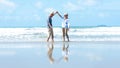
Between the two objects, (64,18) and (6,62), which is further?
(64,18)

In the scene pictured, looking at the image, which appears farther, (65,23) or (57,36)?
(57,36)

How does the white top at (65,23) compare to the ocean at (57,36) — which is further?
the ocean at (57,36)

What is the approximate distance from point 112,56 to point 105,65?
2.74 meters

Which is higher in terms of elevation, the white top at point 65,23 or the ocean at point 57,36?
the white top at point 65,23

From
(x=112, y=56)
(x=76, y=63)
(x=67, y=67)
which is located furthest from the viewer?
(x=112, y=56)

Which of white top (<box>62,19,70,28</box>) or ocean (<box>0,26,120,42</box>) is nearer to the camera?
white top (<box>62,19,70,28</box>)

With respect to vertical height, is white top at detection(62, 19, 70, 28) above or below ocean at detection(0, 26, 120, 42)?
above

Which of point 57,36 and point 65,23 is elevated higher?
point 65,23

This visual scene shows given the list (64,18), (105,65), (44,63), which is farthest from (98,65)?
(64,18)

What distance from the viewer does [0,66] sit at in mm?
10914

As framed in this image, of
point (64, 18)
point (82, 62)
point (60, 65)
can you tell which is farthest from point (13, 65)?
point (64, 18)

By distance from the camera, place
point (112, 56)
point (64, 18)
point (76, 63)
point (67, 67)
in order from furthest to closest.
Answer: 1. point (64, 18)
2. point (112, 56)
3. point (76, 63)
4. point (67, 67)

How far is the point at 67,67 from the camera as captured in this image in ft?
34.4

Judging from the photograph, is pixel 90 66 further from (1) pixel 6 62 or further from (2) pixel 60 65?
(1) pixel 6 62
